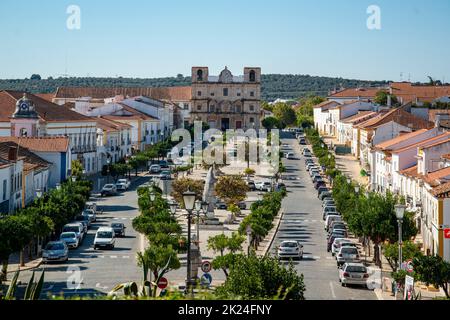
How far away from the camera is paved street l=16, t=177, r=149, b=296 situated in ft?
80.6

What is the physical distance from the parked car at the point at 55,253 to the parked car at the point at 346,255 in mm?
8199

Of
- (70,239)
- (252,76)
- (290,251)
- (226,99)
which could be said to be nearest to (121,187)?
(70,239)

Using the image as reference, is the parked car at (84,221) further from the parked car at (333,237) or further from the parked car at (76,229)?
the parked car at (333,237)

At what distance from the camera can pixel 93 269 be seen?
28281 mm

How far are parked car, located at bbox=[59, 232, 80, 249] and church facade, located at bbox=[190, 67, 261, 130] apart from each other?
313 ft

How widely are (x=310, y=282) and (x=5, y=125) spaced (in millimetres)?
42107

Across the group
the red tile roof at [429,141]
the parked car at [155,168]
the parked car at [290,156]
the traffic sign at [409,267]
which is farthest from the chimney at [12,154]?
the parked car at [290,156]

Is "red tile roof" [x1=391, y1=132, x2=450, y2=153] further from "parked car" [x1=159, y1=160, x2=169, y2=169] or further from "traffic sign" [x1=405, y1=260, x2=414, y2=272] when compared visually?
"parked car" [x1=159, y1=160, x2=169, y2=169]

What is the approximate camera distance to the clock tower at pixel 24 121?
62.6 metres

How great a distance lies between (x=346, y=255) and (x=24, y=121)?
36.4 m

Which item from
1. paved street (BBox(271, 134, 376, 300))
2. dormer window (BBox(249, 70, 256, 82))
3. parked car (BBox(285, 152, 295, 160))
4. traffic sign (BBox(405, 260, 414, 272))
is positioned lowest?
paved street (BBox(271, 134, 376, 300))

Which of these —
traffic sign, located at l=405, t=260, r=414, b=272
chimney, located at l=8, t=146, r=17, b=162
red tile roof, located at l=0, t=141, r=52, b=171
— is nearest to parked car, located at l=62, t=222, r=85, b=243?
red tile roof, located at l=0, t=141, r=52, b=171
